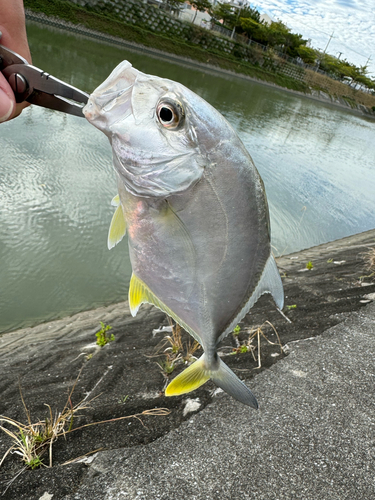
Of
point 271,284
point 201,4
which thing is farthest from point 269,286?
point 201,4

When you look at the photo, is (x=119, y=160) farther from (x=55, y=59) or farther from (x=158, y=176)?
(x=55, y=59)

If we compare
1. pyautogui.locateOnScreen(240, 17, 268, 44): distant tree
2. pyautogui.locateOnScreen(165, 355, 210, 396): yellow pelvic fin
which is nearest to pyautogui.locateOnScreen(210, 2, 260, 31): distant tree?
pyautogui.locateOnScreen(240, 17, 268, 44): distant tree

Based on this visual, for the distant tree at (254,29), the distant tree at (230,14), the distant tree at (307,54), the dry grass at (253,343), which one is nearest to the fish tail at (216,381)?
the dry grass at (253,343)

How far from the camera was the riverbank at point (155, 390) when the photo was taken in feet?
6.38

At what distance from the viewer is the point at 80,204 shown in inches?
260

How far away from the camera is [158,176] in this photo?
1.18m

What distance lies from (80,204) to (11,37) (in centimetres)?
502

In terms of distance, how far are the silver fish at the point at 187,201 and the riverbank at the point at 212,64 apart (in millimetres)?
34067

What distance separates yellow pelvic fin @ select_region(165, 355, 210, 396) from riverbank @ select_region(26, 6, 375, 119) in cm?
3443

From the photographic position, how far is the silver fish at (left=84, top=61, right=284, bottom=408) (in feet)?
3.83

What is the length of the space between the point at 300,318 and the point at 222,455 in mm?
2002

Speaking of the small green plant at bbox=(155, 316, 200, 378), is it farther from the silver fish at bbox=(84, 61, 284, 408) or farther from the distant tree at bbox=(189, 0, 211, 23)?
the distant tree at bbox=(189, 0, 211, 23)

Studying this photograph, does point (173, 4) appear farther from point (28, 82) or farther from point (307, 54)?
point (28, 82)

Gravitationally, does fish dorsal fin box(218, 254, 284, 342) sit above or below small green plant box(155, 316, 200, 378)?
above
